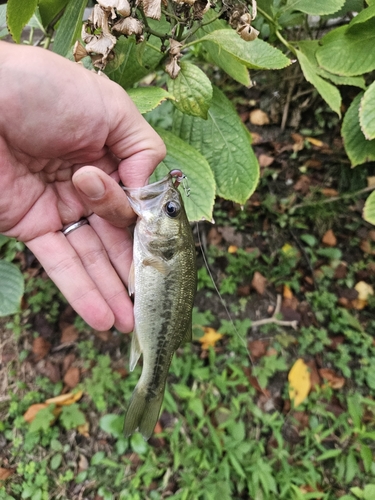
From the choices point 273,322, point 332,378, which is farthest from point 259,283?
point 332,378

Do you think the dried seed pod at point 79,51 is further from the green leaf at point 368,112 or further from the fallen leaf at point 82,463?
the fallen leaf at point 82,463

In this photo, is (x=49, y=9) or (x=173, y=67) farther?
(x=49, y=9)

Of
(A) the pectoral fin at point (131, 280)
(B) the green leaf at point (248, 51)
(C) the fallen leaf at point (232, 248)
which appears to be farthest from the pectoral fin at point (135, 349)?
(C) the fallen leaf at point (232, 248)

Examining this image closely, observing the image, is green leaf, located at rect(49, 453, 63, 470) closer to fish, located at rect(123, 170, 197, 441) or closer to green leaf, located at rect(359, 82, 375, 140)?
fish, located at rect(123, 170, 197, 441)

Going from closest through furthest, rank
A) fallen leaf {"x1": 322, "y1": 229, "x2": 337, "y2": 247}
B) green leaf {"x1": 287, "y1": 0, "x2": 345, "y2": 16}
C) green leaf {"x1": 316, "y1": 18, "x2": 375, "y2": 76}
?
green leaf {"x1": 287, "y1": 0, "x2": 345, "y2": 16} < green leaf {"x1": 316, "y1": 18, "x2": 375, "y2": 76} < fallen leaf {"x1": 322, "y1": 229, "x2": 337, "y2": 247}

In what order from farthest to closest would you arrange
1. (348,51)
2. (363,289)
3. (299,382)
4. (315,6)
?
(363,289) < (299,382) < (348,51) < (315,6)

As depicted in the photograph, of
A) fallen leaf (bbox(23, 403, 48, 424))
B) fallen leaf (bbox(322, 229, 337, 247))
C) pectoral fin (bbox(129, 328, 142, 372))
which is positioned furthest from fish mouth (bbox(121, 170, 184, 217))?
fallen leaf (bbox(322, 229, 337, 247))

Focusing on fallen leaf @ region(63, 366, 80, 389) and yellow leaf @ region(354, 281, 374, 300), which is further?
yellow leaf @ region(354, 281, 374, 300)

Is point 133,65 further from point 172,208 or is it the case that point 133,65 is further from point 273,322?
point 273,322
